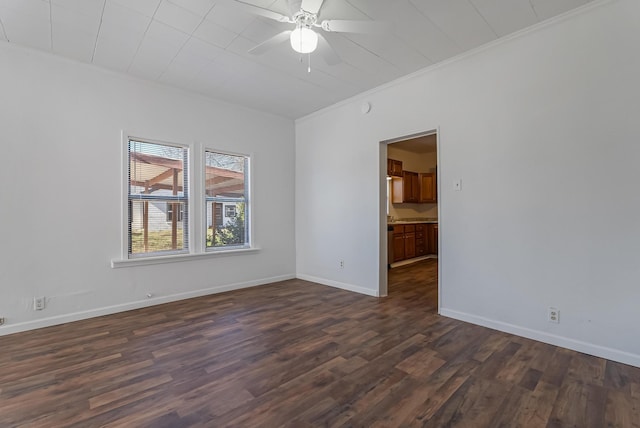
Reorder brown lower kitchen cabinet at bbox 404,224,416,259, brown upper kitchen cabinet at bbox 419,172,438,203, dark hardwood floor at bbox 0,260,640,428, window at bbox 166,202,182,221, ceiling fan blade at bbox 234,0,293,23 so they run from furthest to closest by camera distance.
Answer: brown upper kitchen cabinet at bbox 419,172,438,203 < brown lower kitchen cabinet at bbox 404,224,416,259 < window at bbox 166,202,182,221 < ceiling fan blade at bbox 234,0,293,23 < dark hardwood floor at bbox 0,260,640,428

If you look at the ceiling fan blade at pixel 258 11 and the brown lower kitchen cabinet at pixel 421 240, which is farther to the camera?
the brown lower kitchen cabinet at pixel 421 240

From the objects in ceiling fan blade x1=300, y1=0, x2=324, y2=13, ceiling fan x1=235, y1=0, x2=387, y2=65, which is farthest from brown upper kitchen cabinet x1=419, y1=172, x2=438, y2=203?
ceiling fan blade x1=300, y1=0, x2=324, y2=13

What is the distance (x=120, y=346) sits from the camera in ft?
8.84

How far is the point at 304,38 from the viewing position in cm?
230

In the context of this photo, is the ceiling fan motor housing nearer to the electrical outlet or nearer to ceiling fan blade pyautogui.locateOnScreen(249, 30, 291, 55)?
ceiling fan blade pyautogui.locateOnScreen(249, 30, 291, 55)

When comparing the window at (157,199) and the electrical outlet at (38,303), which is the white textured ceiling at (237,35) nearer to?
the window at (157,199)

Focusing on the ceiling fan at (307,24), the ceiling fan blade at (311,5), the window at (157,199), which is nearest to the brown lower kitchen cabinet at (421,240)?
the window at (157,199)

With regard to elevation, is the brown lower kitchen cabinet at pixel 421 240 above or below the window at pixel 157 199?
below

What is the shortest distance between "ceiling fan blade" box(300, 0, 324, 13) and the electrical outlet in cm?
387

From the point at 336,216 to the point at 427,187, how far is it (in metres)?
4.30

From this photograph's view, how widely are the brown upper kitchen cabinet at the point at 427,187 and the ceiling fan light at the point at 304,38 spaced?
644 cm

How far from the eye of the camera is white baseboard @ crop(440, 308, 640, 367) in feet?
7.70

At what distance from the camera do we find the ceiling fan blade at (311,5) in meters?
2.08

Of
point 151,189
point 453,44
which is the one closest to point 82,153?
point 151,189
